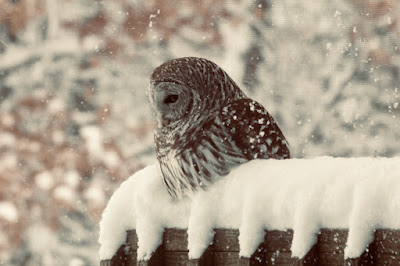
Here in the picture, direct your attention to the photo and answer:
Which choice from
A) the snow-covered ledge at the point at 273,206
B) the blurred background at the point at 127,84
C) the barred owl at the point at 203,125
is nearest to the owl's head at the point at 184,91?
the barred owl at the point at 203,125

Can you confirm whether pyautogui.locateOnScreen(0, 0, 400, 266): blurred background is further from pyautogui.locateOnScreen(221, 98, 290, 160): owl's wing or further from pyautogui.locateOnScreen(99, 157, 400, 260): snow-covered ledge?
pyautogui.locateOnScreen(99, 157, 400, 260): snow-covered ledge

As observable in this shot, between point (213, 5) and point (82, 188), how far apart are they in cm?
303

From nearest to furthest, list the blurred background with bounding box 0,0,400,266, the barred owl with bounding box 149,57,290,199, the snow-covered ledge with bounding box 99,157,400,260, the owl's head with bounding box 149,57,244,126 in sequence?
1. the snow-covered ledge with bounding box 99,157,400,260
2. the barred owl with bounding box 149,57,290,199
3. the owl's head with bounding box 149,57,244,126
4. the blurred background with bounding box 0,0,400,266

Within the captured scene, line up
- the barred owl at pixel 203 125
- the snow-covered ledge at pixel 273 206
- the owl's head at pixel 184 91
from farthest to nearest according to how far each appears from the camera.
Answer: the owl's head at pixel 184 91, the barred owl at pixel 203 125, the snow-covered ledge at pixel 273 206

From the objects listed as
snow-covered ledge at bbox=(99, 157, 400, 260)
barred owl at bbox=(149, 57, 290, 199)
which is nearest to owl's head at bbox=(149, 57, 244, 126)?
barred owl at bbox=(149, 57, 290, 199)

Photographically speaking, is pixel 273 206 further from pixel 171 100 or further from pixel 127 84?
pixel 127 84

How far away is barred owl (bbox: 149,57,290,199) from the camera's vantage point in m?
2.80

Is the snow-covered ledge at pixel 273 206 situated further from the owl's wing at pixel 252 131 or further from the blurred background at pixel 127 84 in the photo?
the blurred background at pixel 127 84

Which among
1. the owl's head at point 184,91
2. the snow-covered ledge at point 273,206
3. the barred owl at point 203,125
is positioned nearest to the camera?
the snow-covered ledge at point 273,206

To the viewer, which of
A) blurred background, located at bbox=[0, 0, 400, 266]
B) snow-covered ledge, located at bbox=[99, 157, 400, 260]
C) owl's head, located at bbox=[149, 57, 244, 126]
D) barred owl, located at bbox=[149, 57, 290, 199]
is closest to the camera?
snow-covered ledge, located at bbox=[99, 157, 400, 260]

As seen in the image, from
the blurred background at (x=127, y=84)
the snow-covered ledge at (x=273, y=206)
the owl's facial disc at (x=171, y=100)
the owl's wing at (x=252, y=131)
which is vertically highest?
the blurred background at (x=127, y=84)

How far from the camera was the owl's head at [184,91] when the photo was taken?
3004 millimetres

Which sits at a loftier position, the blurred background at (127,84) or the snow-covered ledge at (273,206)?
the blurred background at (127,84)

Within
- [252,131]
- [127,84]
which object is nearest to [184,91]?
[252,131]
